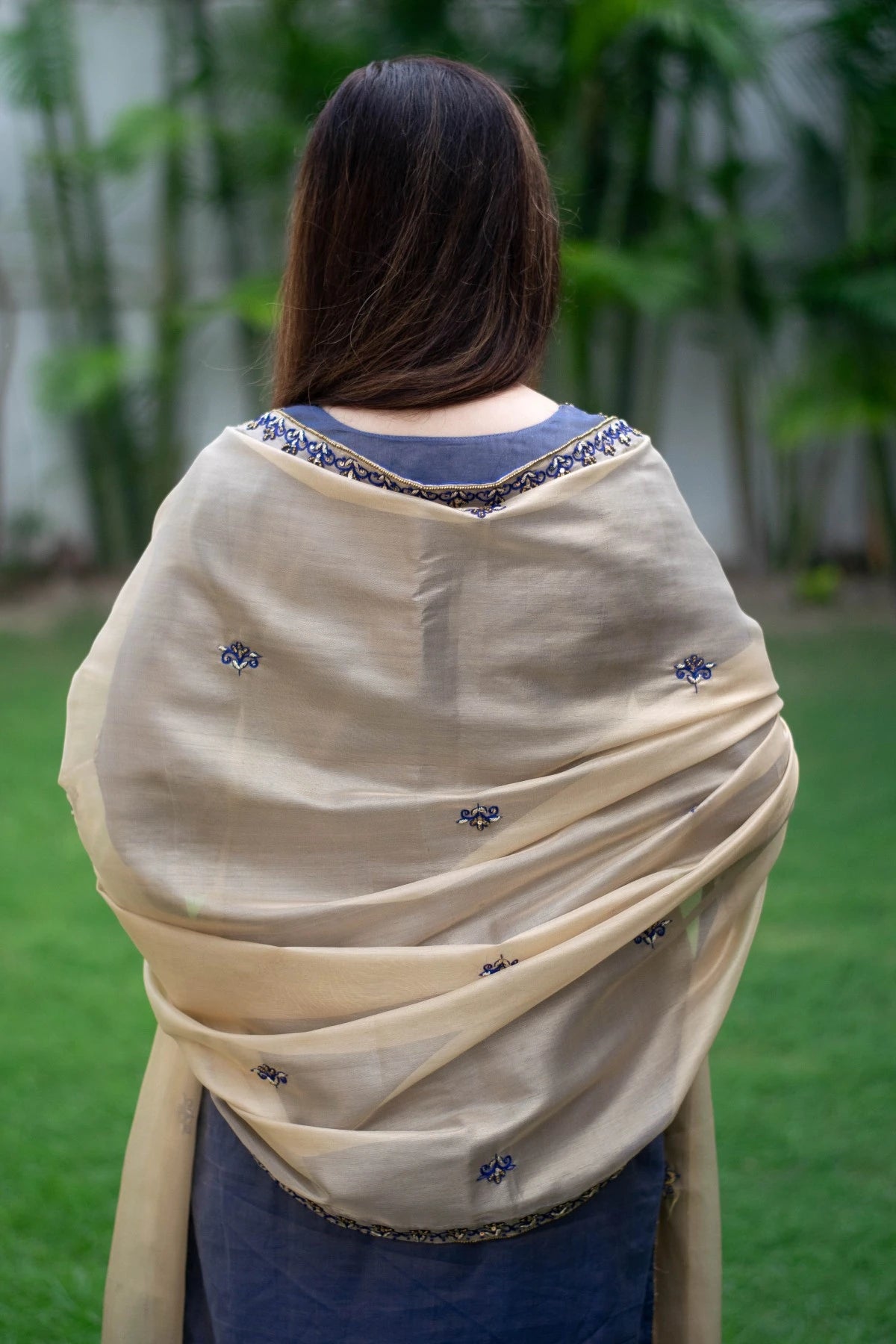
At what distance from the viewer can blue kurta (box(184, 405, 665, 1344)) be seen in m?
1.13

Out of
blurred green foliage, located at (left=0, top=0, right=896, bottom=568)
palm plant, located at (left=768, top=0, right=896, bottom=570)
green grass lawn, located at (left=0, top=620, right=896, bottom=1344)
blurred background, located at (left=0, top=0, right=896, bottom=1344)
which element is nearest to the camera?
green grass lawn, located at (left=0, top=620, right=896, bottom=1344)

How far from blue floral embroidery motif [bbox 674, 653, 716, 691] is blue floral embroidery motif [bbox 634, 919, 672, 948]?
214 mm

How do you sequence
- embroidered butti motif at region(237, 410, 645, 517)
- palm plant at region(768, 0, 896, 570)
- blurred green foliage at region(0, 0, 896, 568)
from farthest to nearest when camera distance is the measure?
palm plant at region(768, 0, 896, 570)
blurred green foliage at region(0, 0, 896, 568)
embroidered butti motif at region(237, 410, 645, 517)

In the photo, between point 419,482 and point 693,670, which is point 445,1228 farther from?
point 419,482

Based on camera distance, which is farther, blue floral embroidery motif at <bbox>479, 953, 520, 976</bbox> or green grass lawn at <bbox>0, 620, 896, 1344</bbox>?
green grass lawn at <bbox>0, 620, 896, 1344</bbox>

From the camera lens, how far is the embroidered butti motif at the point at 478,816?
3.80 ft

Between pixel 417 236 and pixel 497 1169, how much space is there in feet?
2.54

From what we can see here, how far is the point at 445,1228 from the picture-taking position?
3.73 ft

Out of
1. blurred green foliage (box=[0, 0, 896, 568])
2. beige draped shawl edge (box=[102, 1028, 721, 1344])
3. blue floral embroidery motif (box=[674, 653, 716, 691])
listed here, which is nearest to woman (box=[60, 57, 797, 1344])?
blue floral embroidery motif (box=[674, 653, 716, 691])

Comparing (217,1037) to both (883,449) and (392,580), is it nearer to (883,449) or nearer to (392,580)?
(392,580)

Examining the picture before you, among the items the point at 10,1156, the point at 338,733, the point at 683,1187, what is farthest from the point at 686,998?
the point at 10,1156

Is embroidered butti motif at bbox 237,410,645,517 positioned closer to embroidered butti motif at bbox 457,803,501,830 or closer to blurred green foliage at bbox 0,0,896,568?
embroidered butti motif at bbox 457,803,501,830

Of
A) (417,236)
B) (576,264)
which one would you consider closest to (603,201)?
(576,264)

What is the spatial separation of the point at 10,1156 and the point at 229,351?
Result: 5374 mm
